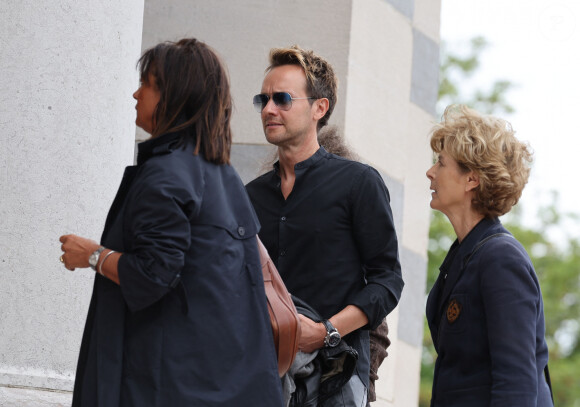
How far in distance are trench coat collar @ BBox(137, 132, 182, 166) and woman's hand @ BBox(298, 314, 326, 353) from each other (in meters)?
0.89

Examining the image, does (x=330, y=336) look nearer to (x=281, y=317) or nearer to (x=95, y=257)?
(x=281, y=317)

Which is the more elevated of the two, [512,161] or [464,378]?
[512,161]

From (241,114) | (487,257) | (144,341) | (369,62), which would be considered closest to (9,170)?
(144,341)

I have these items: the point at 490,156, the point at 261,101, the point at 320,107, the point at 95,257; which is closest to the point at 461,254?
the point at 490,156

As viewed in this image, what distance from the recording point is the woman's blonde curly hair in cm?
390

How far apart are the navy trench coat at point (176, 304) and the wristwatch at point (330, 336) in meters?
0.65

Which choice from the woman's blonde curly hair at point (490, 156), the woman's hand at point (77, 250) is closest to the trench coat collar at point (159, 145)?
the woman's hand at point (77, 250)

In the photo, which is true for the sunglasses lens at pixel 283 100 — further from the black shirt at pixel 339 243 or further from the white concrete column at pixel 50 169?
the white concrete column at pixel 50 169

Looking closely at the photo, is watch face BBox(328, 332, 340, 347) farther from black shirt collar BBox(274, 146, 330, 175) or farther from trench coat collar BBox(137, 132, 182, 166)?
trench coat collar BBox(137, 132, 182, 166)

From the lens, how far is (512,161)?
3924 millimetres

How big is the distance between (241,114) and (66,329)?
130 inches

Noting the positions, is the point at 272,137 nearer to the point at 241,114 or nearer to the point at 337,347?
the point at 337,347

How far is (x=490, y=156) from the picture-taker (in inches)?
154

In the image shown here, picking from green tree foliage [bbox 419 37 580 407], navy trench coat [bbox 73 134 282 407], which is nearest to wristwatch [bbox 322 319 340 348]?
navy trench coat [bbox 73 134 282 407]
